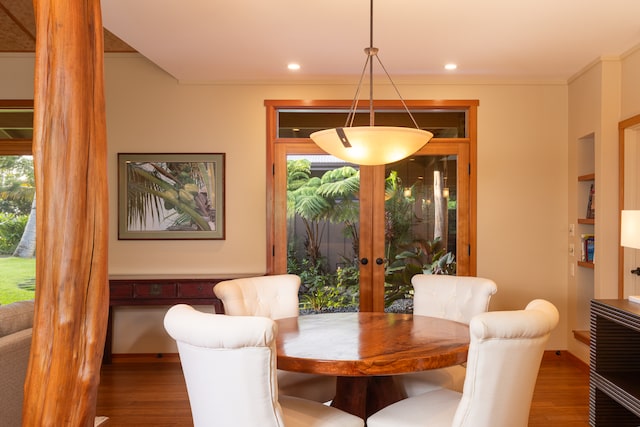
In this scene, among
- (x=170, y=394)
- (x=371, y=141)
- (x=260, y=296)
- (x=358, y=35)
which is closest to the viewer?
(x=371, y=141)

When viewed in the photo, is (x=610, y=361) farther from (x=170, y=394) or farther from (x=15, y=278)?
(x=15, y=278)

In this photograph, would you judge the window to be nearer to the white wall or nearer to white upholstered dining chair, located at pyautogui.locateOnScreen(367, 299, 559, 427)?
the white wall

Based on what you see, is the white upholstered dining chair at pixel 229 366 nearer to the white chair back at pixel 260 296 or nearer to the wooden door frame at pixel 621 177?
the white chair back at pixel 260 296

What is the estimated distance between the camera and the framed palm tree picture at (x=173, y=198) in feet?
14.7

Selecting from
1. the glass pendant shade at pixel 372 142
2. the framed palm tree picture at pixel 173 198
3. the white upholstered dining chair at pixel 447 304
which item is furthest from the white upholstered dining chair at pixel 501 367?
the framed palm tree picture at pixel 173 198

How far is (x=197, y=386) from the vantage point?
1791mm

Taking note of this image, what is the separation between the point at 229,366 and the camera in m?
1.67

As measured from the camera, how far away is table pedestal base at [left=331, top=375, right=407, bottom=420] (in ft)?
7.63

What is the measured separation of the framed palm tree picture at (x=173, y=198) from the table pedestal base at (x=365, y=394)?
242 cm

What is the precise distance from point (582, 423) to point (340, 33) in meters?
2.94

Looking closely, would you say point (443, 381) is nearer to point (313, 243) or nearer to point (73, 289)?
point (73, 289)

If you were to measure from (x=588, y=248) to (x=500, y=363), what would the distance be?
2808 mm

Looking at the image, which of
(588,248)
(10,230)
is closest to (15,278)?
(10,230)

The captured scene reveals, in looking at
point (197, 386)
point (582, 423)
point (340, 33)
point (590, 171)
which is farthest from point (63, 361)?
point (590, 171)
